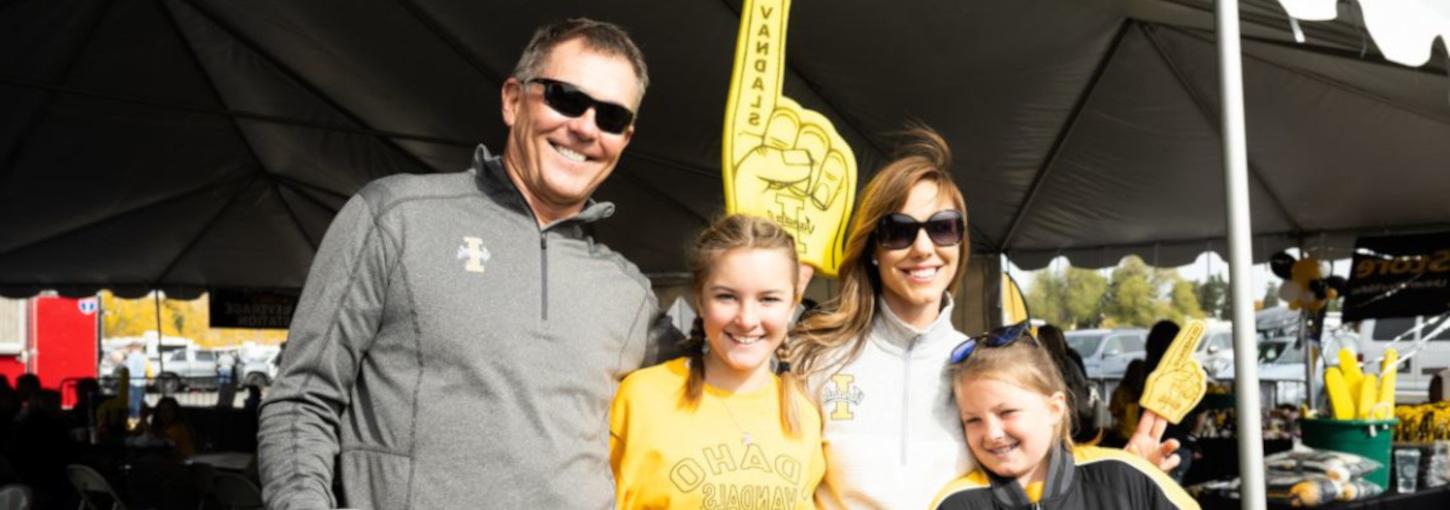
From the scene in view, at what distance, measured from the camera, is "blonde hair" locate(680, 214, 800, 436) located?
2.10 m

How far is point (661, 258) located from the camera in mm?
11297

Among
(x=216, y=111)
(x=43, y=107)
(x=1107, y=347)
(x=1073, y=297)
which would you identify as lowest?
(x=1107, y=347)

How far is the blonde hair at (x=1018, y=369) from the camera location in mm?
2221

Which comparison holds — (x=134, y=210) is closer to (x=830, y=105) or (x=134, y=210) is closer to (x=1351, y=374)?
(x=830, y=105)

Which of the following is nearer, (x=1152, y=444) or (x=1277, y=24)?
(x=1152, y=444)

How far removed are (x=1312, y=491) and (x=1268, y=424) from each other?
19.0 feet

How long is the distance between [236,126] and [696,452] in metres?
9.10

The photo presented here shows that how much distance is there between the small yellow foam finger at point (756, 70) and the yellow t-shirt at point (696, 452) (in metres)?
0.55

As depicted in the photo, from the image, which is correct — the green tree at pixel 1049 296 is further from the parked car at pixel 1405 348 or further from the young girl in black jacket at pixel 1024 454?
the young girl in black jacket at pixel 1024 454

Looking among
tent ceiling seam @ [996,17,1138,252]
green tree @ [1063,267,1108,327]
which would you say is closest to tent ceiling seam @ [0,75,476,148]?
tent ceiling seam @ [996,17,1138,252]

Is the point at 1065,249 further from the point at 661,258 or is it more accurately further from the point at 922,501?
the point at 922,501

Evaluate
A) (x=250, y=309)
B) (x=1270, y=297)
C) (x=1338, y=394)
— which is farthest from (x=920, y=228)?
(x=1270, y=297)

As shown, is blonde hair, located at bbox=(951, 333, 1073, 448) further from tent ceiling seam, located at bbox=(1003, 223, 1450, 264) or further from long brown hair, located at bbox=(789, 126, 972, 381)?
tent ceiling seam, located at bbox=(1003, 223, 1450, 264)

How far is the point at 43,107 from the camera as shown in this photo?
8500 mm
